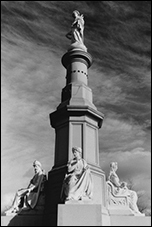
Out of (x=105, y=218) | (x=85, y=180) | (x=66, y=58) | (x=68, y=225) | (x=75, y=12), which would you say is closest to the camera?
(x=68, y=225)

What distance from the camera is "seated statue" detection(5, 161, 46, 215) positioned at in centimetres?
1107

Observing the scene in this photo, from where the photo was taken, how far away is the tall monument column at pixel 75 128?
11.4m

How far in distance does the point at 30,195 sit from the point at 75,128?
3639mm

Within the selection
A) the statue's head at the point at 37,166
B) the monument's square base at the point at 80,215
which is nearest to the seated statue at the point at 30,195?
the statue's head at the point at 37,166

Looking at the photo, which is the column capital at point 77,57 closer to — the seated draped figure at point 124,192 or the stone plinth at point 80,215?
the seated draped figure at point 124,192

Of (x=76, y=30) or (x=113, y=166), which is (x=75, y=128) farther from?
(x=76, y=30)

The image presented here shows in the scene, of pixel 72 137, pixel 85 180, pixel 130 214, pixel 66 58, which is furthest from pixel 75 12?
pixel 130 214

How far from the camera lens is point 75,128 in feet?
40.7

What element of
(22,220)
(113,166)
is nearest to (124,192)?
(113,166)

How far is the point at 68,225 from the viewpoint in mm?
8477

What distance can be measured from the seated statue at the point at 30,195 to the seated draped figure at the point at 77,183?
7.04ft

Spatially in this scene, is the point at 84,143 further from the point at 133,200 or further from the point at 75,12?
the point at 75,12

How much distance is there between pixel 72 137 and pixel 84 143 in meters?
0.63

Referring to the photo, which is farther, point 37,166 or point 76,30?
point 76,30
